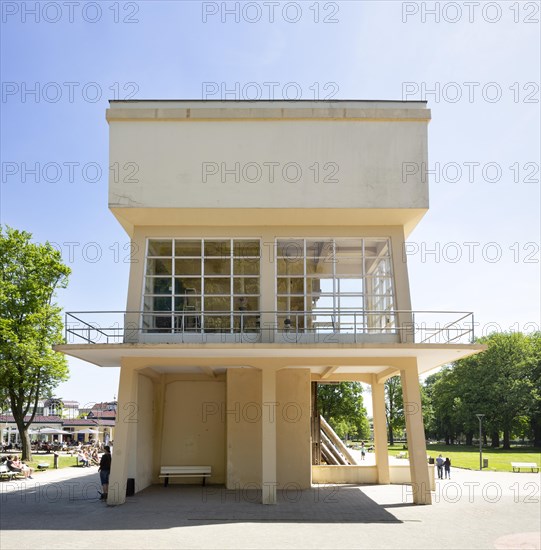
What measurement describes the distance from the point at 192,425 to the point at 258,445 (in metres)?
2.89

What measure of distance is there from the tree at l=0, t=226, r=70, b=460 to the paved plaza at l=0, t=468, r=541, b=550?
523 inches

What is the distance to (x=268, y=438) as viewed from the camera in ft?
62.2

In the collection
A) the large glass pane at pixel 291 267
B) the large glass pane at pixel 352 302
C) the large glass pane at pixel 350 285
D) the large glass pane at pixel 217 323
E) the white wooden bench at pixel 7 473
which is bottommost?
the white wooden bench at pixel 7 473

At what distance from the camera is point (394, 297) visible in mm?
20062

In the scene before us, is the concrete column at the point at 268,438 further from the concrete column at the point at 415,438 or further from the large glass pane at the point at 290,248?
the concrete column at the point at 415,438

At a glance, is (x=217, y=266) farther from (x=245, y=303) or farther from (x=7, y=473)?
(x=7, y=473)

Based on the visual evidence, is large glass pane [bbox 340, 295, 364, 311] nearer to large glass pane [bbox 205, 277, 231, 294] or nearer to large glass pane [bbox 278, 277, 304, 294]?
large glass pane [bbox 278, 277, 304, 294]

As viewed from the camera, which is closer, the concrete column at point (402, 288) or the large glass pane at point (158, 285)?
the concrete column at point (402, 288)

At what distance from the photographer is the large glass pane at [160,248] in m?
20.6

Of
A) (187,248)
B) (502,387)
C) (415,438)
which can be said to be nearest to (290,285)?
(187,248)

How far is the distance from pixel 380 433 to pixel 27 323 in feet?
68.3

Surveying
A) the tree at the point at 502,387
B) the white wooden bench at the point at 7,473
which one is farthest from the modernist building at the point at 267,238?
the tree at the point at 502,387

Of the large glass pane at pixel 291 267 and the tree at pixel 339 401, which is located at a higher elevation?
the large glass pane at pixel 291 267

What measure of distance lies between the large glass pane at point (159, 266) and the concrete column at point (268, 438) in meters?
4.42
